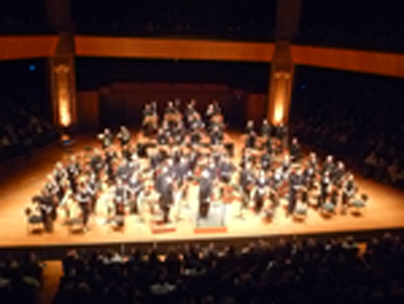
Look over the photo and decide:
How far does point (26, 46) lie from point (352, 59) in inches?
495

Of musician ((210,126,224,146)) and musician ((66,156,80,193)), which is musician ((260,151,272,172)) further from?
musician ((66,156,80,193))

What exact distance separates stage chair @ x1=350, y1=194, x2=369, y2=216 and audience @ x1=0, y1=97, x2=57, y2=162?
11.2 metres

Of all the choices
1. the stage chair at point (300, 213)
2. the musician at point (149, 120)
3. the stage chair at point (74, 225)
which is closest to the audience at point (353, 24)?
the stage chair at point (300, 213)

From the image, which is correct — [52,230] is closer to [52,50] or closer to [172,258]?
[172,258]

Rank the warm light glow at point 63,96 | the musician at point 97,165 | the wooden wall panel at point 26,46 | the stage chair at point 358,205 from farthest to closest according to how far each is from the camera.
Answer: the warm light glow at point 63,96
the wooden wall panel at point 26,46
the musician at point 97,165
the stage chair at point 358,205

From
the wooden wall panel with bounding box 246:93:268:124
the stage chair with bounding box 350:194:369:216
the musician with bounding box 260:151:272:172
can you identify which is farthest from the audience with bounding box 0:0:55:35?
the stage chair with bounding box 350:194:369:216

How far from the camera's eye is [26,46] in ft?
50.0

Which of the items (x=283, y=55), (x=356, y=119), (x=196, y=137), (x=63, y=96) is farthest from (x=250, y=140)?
(x=63, y=96)

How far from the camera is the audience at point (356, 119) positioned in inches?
565

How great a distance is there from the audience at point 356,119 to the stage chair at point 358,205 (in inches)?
102

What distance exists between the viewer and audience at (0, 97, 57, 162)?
14250mm

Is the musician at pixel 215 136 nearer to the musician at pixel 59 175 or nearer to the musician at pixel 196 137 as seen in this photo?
the musician at pixel 196 137

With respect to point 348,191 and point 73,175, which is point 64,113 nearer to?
point 73,175

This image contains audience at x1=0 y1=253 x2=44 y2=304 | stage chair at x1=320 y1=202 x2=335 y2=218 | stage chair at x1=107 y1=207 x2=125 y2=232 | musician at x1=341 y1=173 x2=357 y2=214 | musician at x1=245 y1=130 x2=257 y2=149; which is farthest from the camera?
musician at x1=245 y1=130 x2=257 y2=149
